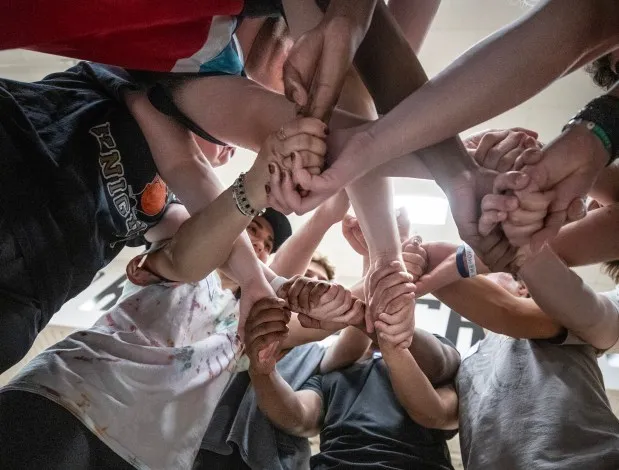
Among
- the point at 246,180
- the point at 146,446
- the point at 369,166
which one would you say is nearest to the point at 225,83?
the point at 246,180

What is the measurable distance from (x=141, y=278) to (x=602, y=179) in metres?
0.80

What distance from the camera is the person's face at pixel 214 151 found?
0.90 metres

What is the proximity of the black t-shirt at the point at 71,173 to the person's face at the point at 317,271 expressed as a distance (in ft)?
1.76

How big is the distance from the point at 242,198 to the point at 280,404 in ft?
1.35

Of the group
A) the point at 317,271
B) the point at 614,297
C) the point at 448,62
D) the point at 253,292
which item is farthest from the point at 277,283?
the point at 448,62

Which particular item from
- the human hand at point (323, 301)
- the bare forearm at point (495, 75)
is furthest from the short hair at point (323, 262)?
the bare forearm at point (495, 75)

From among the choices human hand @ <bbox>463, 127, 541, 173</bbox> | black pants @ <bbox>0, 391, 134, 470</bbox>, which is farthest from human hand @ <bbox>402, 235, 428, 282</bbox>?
black pants @ <bbox>0, 391, 134, 470</bbox>

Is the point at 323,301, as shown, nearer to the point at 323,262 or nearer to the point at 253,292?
the point at 253,292

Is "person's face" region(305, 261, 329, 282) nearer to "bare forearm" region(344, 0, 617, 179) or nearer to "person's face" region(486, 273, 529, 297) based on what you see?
"person's face" region(486, 273, 529, 297)

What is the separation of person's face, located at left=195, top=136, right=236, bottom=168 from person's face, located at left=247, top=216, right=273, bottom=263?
0.29 metres

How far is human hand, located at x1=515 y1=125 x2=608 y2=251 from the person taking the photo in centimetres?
58

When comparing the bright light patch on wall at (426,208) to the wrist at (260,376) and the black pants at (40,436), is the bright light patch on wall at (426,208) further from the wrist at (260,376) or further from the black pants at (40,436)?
the black pants at (40,436)

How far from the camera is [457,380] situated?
3.36 feet

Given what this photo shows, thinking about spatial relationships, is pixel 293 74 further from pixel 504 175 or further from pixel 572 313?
pixel 572 313
